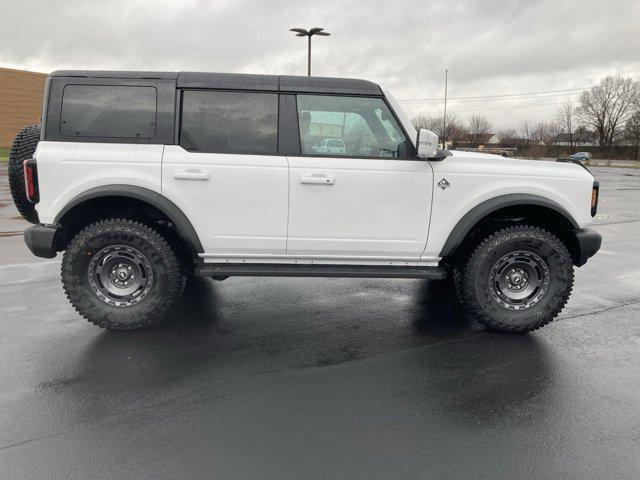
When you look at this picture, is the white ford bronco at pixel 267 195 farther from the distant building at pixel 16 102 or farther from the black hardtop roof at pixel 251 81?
the distant building at pixel 16 102

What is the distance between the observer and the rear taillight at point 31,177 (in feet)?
12.5

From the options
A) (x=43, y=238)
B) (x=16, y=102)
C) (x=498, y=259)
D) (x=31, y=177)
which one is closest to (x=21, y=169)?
(x=31, y=177)

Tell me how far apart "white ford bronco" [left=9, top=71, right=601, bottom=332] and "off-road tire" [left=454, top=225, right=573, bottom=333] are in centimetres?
1

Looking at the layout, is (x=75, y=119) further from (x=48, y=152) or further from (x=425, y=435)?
(x=425, y=435)

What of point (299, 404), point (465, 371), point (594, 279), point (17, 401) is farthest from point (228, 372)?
point (594, 279)

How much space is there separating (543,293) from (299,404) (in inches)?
91.5

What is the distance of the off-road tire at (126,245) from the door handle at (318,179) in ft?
4.03

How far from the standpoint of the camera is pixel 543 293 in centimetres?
411

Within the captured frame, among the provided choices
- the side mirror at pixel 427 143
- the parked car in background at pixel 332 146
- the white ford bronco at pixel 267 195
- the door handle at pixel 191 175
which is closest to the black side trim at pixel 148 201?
the white ford bronco at pixel 267 195

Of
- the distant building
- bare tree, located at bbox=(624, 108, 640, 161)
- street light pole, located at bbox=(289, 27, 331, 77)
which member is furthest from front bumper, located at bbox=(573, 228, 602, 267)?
bare tree, located at bbox=(624, 108, 640, 161)

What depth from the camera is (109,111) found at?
3900 millimetres

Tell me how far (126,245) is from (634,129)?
80825 mm

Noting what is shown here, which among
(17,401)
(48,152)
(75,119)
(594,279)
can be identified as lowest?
(17,401)

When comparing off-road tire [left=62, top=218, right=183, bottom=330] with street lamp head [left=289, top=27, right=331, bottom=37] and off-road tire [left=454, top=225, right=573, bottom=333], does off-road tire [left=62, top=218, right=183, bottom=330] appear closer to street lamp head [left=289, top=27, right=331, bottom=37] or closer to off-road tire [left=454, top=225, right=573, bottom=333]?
off-road tire [left=454, top=225, right=573, bottom=333]
